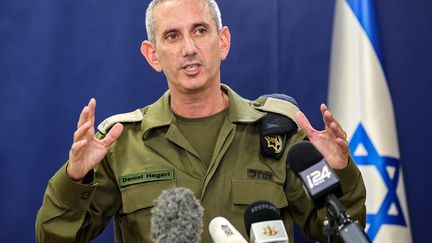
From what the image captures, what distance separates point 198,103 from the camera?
2.16 m

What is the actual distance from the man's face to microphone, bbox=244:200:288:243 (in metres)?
0.87

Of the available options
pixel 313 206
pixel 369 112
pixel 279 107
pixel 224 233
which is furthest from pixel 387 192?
pixel 224 233

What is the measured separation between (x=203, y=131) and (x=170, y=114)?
12 centimetres

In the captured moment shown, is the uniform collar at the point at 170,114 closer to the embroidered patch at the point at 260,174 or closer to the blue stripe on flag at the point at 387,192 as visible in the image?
the embroidered patch at the point at 260,174

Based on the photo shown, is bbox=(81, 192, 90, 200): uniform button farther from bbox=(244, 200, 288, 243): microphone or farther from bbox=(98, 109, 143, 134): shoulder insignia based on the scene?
bbox=(244, 200, 288, 243): microphone

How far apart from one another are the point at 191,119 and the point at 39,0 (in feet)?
3.36

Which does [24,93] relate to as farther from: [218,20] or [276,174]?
[276,174]

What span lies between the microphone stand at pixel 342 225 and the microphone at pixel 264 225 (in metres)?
0.08

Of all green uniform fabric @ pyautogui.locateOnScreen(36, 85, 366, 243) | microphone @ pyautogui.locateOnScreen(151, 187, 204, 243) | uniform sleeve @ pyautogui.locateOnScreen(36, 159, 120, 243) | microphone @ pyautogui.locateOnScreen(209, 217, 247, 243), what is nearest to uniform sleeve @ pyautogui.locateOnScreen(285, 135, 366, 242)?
green uniform fabric @ pyautogui.locateOnScreen(36, 85, 366, 243)

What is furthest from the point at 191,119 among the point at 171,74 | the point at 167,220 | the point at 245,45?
the point at 167,220

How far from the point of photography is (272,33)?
280 cm

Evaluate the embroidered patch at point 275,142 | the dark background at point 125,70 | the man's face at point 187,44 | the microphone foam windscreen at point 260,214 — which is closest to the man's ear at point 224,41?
the man's face at point 187,44

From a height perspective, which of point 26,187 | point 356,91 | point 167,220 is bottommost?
point 167,220

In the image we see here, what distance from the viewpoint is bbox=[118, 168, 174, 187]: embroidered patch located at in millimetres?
2053
